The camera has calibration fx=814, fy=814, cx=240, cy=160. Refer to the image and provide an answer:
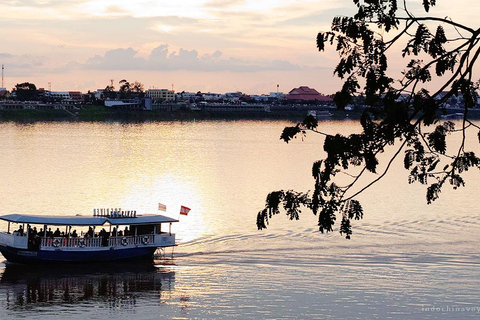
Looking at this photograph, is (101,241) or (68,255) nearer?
(68,255)

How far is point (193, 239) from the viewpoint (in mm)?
58406

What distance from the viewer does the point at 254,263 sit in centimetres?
5116

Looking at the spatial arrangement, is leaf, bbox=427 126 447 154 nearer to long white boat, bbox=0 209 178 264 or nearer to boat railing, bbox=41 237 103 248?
long white boat, bbox=0 209 178 264

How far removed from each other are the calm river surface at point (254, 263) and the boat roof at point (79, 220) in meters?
2.75

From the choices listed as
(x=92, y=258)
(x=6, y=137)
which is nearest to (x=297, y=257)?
(x=92, y=258)

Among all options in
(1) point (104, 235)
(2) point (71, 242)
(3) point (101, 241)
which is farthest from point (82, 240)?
(1) point (104, 235)

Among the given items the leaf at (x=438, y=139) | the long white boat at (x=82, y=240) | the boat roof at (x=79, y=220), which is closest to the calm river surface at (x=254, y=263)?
the long white boat at (x=82, y=240)

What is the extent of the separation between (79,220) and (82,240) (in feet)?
Answer: 4.06

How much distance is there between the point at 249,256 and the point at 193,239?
21.9 feet

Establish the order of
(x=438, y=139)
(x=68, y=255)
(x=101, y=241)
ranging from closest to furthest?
(x=438, y=139)
(x=68, y=255)
(x=101, y=241)

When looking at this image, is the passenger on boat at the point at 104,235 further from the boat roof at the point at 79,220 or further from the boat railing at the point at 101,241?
the boat roof at the point at 79,220

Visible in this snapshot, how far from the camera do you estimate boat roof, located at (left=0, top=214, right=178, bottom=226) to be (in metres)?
48.4

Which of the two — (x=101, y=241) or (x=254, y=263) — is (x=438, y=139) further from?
(x=101, y=241)

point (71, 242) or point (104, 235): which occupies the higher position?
point (104, 235)
